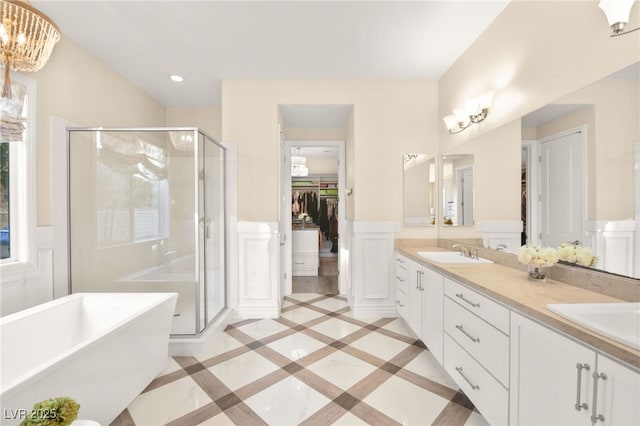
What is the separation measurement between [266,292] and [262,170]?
140 centimetres

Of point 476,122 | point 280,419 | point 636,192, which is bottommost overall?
point 280,419

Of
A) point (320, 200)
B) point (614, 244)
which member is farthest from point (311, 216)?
point (614, 244)

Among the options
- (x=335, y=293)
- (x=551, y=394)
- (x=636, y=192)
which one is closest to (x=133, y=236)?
(x=335, y=293)

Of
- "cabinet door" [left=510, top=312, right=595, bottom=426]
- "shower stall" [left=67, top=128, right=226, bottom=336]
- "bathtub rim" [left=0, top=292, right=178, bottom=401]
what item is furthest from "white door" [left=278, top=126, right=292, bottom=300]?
"cabinet door" [left=510, top=312, right=595, bottom=426]

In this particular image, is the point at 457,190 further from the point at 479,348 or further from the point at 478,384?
the point at 478,384

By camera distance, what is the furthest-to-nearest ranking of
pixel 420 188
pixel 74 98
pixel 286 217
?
pixel 286 217
pixel 420 188
pixel 74 98

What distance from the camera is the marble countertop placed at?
837 millimetres

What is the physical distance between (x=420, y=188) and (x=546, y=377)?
228 centimetres

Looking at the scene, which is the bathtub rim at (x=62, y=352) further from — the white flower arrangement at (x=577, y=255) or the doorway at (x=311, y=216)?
the white flower arrangement at (x=577, y=255)

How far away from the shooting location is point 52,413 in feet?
2.91

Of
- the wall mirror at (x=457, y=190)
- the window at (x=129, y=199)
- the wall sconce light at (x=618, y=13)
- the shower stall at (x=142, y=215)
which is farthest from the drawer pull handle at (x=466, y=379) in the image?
the window at (x=129, y=199)

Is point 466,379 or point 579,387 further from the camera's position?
point 466,379

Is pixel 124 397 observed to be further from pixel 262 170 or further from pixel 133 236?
pixel 262 170

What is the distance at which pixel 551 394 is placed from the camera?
39.9 inches
